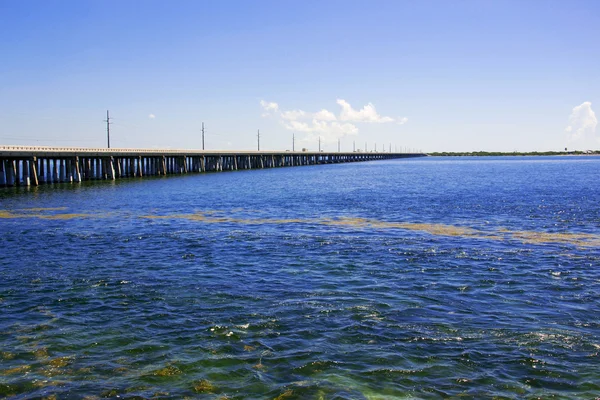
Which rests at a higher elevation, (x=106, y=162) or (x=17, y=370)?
(x=106, y=162)

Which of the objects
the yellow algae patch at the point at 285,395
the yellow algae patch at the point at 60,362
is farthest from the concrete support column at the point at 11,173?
the yellow algae patch at the point at 285,395

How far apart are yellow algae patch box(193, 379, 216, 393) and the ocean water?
31mm

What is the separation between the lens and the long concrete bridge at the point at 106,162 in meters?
55.3

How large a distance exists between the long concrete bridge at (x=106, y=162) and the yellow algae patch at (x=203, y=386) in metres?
52.3

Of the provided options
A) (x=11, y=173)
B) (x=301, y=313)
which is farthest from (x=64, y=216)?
(x=11, y=173)

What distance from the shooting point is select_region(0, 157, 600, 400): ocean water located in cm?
792

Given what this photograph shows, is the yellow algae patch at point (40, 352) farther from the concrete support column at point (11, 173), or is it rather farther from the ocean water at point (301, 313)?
the concrete support column at point (11, 173)

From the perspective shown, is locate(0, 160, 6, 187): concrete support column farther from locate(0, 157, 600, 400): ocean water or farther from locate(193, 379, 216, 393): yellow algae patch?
locate(193, 379, 216, 393): yellow algae patch

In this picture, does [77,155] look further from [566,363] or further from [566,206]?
[566,363]

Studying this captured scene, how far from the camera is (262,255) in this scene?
1772 cm

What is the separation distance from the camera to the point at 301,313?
1110 centimetres

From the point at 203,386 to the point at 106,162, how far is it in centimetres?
7084

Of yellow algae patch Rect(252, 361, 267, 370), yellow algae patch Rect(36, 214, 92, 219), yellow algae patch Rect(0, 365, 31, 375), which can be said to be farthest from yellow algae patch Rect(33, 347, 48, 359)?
yellow algae patch Rect(36, 214, 92, 219)

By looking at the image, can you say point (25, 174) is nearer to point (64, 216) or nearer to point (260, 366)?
point (64, 216)
